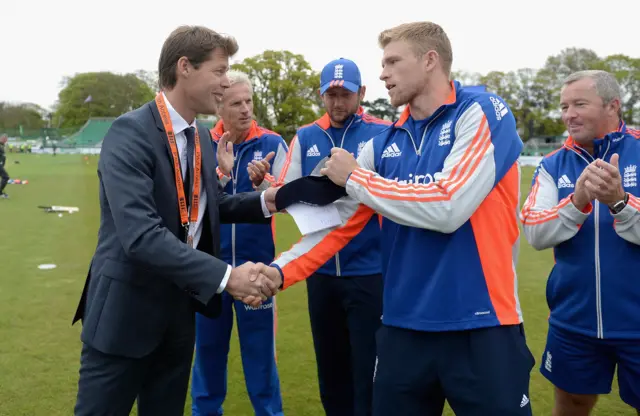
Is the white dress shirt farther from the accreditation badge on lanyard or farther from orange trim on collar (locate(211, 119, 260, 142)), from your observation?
orange trim on collar (locate(211, 119, 260, 142))

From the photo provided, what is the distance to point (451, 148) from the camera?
2301 millimetres

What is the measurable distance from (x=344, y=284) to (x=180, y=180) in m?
1.55

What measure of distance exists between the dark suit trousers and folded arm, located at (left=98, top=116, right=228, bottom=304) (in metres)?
0.32

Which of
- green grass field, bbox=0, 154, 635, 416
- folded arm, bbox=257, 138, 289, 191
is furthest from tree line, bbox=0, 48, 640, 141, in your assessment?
folded arm, bbox=257, 138, 289, 191

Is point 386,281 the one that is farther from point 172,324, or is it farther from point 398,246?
point 172,324

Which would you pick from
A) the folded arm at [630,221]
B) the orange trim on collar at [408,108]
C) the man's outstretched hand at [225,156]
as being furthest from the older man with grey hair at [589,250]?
the man's outstretched hand at [225,156]

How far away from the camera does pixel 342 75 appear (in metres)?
3.79

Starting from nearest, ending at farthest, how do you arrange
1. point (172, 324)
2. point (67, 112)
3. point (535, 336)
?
point (172, 324)
point (535, 336)
point (67, 112)

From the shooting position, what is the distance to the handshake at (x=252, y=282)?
8.70 feet

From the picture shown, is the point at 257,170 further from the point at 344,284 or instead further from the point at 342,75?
the point at 344,284

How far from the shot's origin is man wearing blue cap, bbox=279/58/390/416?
11.9 feet

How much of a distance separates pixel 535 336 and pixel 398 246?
4108 mm

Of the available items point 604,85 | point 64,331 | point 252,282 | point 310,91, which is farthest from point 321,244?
point 310,91

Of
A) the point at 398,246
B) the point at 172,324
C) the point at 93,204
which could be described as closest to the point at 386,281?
the point at 398,246
